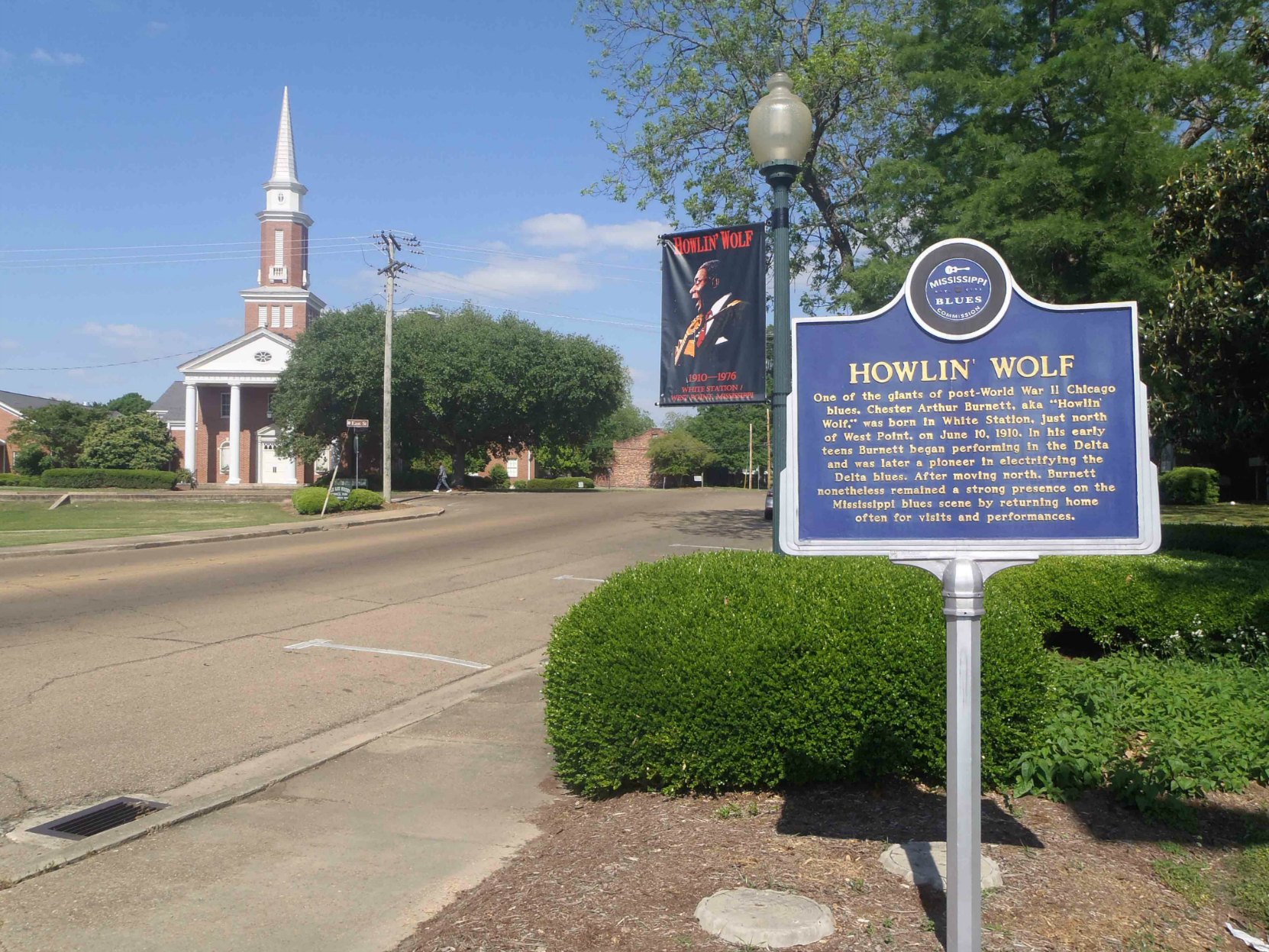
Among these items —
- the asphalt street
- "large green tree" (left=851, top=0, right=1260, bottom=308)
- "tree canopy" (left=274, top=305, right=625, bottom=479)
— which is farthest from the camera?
"tree canopy" (left=274, top=305, right=625, bottom=479)

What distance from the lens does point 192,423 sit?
60.3 metres

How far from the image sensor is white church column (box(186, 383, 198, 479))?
60.3 metres

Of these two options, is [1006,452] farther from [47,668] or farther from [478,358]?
[478,358]

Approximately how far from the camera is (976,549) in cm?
371

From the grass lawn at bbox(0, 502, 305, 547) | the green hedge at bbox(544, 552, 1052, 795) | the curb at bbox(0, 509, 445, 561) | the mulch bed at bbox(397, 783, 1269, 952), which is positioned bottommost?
the mulch bed at bbox(397, 783, 1269, 952)

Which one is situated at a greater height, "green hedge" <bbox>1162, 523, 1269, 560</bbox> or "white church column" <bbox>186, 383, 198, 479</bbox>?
"white church column" <bbox>186, 383, 198, 479</bbox>

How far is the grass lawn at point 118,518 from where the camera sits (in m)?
23.1

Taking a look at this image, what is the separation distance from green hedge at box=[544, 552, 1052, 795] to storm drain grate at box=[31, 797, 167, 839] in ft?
7.70

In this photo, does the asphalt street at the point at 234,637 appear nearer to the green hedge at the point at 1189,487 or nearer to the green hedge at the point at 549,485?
the green hedge at the point at 1189,487

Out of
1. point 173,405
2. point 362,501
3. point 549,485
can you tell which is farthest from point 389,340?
point 173,405

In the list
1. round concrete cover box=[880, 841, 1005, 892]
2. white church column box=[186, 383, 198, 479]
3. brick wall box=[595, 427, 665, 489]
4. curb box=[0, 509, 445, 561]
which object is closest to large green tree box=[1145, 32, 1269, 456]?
round concrete cover box=[880, 841, 1005, 892]

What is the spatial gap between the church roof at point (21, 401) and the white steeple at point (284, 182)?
67.5 ft

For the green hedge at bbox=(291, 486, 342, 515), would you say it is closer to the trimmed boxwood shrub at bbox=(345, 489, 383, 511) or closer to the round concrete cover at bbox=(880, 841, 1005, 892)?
the trimmed boxwood shrub at bbox=(345, 489, 383, 511)

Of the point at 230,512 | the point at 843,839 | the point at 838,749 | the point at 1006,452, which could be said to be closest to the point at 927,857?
the point at 843,839
